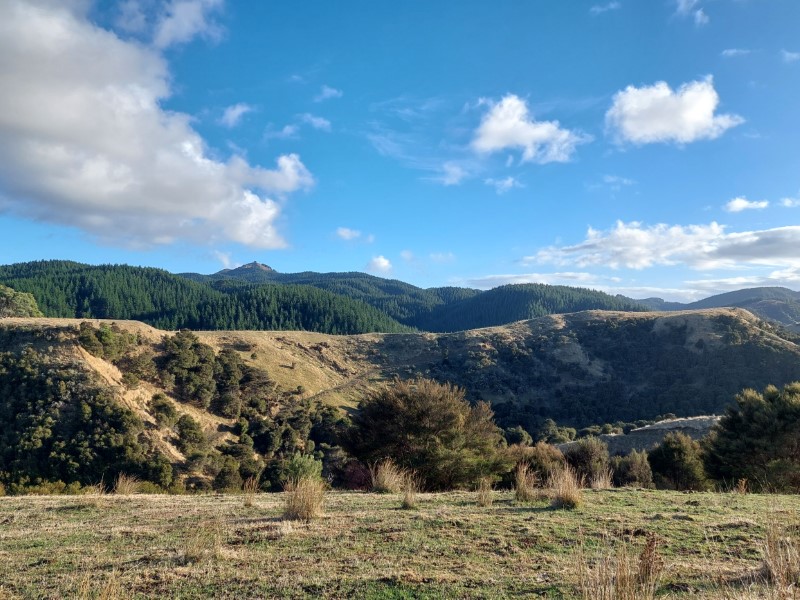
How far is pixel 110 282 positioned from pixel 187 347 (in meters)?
113

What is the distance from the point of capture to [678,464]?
27250 mm

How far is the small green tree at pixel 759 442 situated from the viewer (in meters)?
19.3

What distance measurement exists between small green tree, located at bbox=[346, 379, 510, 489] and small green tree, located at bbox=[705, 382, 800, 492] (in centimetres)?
1131

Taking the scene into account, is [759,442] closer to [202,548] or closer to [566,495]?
[566,495]

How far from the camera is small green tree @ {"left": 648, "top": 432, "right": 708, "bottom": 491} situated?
84.3 feet

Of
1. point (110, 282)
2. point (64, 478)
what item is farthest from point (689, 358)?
point (110, 282)

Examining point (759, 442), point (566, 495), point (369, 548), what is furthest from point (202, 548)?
point (759, 442)

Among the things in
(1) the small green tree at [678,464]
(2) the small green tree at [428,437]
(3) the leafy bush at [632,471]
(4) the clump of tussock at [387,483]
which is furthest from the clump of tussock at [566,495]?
(1) the small green tree at [678,464]

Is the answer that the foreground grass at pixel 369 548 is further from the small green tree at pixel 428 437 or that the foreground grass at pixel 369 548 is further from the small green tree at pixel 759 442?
the small green tree at pixel 759 442

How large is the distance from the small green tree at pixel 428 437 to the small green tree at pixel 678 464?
12.8 meters

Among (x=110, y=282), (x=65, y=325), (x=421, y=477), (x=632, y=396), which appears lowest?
(x=632, y=396)

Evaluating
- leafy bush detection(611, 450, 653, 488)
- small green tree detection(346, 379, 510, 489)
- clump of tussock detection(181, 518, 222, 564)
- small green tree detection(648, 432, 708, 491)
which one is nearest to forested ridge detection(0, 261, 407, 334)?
small green tree detection(648, 432, 708, 491)

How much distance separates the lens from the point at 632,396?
2721 inches

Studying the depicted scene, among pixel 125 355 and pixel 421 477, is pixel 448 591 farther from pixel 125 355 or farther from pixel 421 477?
pixel 125 355
